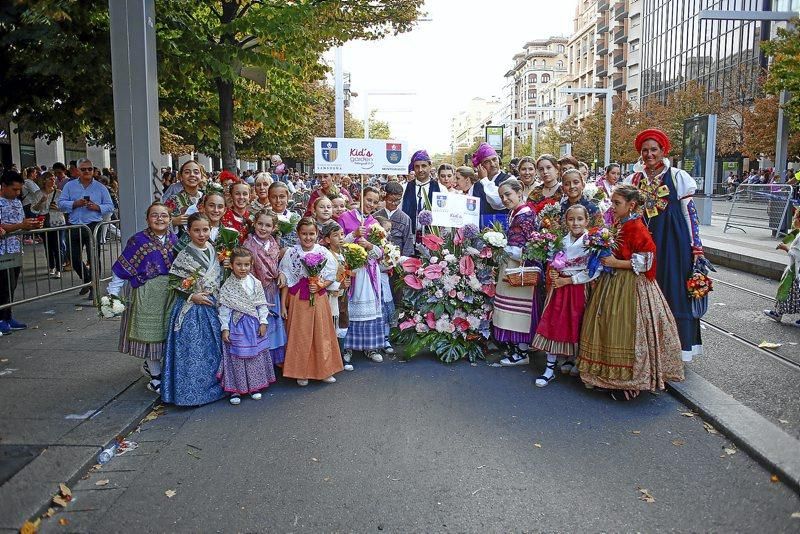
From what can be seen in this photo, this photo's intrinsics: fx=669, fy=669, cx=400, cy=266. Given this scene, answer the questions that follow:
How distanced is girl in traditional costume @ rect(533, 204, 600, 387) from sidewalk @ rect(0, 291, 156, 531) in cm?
357

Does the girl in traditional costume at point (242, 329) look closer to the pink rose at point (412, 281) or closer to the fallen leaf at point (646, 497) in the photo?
the pink rose at point (412, 281)

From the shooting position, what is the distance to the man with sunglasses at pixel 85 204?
10562 millimetres

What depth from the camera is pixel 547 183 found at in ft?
22.8

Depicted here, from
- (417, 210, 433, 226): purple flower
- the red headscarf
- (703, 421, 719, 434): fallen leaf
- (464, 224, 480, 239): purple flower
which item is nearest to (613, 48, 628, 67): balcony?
(417, 210, 433, 226): purple flower

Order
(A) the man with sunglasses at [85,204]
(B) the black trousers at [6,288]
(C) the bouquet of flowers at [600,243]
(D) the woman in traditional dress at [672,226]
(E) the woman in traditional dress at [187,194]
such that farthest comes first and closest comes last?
1. (A) the man with sunglasses at [85,204]
2. (B) the black trousers at [6,288]
3. (E) the woman in traditional dress at [187,194]
4. (D) the woman in traditional dress at [672,226]
5. (C) the bouquet of flowers at [600,243]

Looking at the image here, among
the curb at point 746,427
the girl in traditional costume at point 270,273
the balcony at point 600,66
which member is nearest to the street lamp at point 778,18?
the curb at point 746,427

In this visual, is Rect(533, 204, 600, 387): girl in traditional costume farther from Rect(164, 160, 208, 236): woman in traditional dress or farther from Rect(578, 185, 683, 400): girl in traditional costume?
Rect(164, 160, 208, 236): woman in traditional dress

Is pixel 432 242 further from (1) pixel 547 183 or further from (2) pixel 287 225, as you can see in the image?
(2) pixel 287 225

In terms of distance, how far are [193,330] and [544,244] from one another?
10.6 ft

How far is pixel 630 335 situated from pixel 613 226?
38.4 inches

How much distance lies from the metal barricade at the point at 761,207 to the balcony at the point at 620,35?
221 feet

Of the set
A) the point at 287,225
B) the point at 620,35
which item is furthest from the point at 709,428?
the point at 620,35

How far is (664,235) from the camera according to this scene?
634 cm

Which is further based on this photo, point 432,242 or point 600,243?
point 432,242
